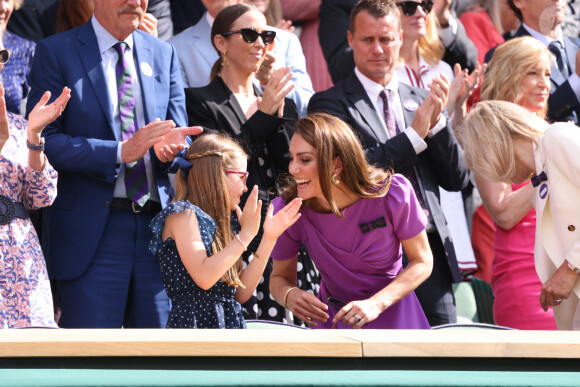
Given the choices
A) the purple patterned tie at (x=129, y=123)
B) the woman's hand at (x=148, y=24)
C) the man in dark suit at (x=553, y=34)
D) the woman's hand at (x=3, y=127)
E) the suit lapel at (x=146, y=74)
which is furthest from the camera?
the man in dark suit at (x=553, y=34)

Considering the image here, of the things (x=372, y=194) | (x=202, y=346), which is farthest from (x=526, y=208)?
(x=202, y=346)

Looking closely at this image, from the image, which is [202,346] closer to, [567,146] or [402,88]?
[567,146]

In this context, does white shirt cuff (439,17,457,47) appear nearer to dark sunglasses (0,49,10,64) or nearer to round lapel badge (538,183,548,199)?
round lapel badge (538,183,548,199)

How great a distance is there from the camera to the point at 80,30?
424 cm

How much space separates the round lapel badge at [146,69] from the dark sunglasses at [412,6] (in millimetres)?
1761

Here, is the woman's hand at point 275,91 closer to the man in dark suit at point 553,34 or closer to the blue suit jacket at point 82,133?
the blue suit jacket at point 82,133

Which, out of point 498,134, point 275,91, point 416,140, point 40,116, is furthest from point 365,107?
point 40,116

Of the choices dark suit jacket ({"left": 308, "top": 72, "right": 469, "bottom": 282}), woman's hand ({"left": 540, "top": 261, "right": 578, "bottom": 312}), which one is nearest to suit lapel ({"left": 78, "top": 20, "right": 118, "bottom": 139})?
dark suit jacket ({"left": 308, "top": 72, "right": 469, "bottom": 282})

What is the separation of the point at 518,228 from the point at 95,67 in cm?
227

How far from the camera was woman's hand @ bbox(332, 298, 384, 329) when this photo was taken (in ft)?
11.3

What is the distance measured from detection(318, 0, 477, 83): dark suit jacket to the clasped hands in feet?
5.51

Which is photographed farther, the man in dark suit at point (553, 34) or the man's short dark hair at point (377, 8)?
the man in dark suit at point (553, 34)

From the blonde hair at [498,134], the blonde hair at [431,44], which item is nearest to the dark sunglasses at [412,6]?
the blonde hair at [431,44]

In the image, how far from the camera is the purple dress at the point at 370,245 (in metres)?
3.75
